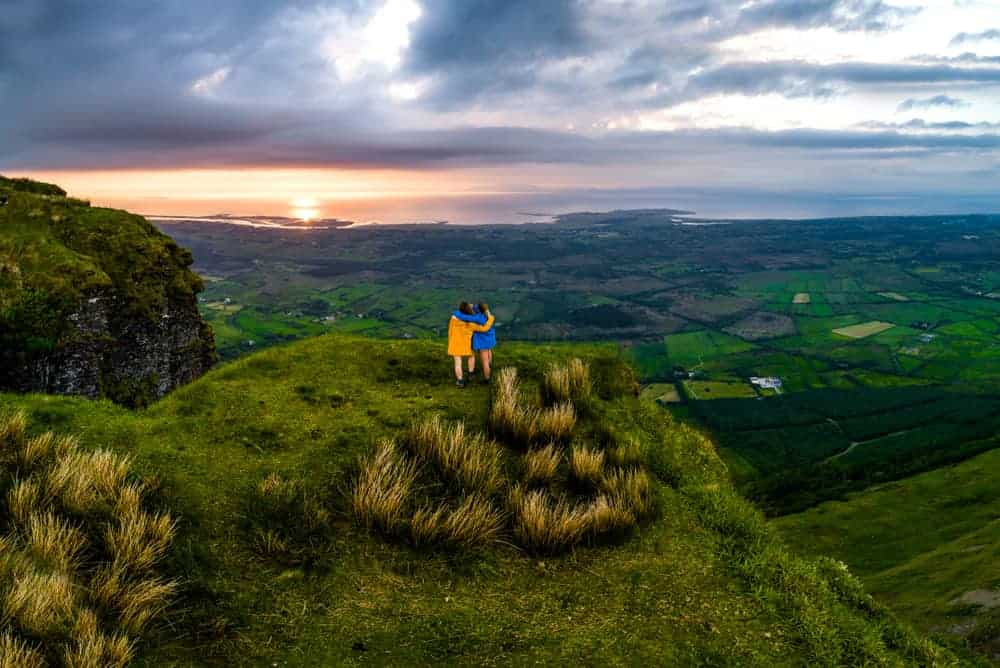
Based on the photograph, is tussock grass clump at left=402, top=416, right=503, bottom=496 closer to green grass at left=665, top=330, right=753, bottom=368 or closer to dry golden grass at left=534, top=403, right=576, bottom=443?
dry golden grass at left=534, top=403, right=576, bottom=443

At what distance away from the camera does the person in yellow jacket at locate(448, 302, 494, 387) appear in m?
12.6

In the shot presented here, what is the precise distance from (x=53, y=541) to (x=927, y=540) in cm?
5923

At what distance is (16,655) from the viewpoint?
14.3ft

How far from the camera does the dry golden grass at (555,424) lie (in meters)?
10.5

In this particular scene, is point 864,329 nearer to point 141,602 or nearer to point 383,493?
point 383,493

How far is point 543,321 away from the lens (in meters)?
178

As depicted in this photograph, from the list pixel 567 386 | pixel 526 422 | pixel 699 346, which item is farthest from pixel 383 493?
pixel 699 346

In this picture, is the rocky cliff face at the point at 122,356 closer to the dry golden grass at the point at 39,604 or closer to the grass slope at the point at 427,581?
the grass slope at the point at 427,581

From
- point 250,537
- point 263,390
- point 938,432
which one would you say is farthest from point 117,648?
point 938,432

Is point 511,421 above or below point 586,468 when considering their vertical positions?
above

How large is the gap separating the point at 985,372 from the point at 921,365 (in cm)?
1167

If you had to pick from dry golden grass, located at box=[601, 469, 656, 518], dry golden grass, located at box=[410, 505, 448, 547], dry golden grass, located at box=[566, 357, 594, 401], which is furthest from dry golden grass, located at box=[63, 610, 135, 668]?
dry golden grass, located at box=[566, 357, 594, 401]

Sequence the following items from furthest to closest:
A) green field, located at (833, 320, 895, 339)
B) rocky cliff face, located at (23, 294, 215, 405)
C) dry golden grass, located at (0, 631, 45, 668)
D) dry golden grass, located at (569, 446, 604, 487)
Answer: green field, located at (833, 320, 895, 339)
rocky cliff face, located at (23, 294, 215, 405)
dry golden grass, located at (569, 446, 604, 487)
dry golden grass, located at (0, 631, 45, 668)

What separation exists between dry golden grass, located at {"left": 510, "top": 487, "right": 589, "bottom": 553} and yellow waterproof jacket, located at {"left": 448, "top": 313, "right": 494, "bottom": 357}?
5191mm
